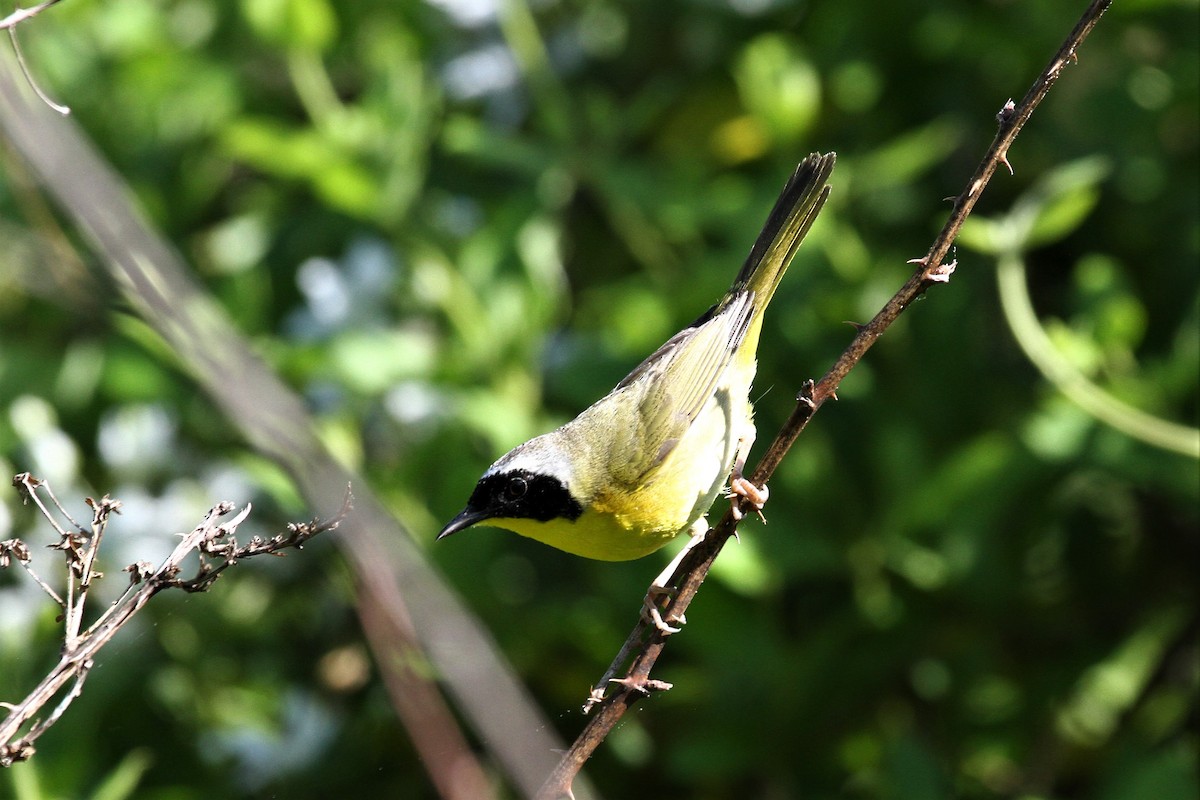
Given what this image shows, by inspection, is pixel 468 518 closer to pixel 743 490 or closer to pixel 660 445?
pixel 660 445

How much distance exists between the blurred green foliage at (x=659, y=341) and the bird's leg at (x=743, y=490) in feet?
0.62

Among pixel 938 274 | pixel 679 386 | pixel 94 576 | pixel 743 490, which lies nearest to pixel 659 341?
pixel 679 386

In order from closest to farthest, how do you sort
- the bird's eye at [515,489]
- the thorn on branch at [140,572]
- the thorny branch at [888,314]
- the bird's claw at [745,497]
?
the thorn on branch at [140,572] → the thorny branch at [888,314] → the bird's claw at [745,497] → the bird's eye at [515,489]

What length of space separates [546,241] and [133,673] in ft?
4.24

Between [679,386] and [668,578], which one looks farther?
[679,386]

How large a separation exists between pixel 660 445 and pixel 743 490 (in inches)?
17.1

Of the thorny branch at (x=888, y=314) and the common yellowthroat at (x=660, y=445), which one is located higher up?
the common yellowthroat at (x=660, y=445)

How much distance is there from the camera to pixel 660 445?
243 cm

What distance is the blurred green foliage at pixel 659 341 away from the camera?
2.64 meters

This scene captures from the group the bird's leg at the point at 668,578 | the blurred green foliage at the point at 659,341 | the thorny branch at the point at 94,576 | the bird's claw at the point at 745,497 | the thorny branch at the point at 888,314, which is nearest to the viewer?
the thorny branch at the point at 94,576

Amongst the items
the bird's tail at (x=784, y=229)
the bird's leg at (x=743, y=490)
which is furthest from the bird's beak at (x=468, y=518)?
the bird's tail at (x=784, y=229)

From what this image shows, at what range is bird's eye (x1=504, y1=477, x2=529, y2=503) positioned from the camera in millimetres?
2246

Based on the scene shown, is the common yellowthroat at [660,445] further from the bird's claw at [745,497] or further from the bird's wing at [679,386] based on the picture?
the bird's claw at [745,497]

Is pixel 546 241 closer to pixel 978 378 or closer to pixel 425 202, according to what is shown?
pixel 425 202
